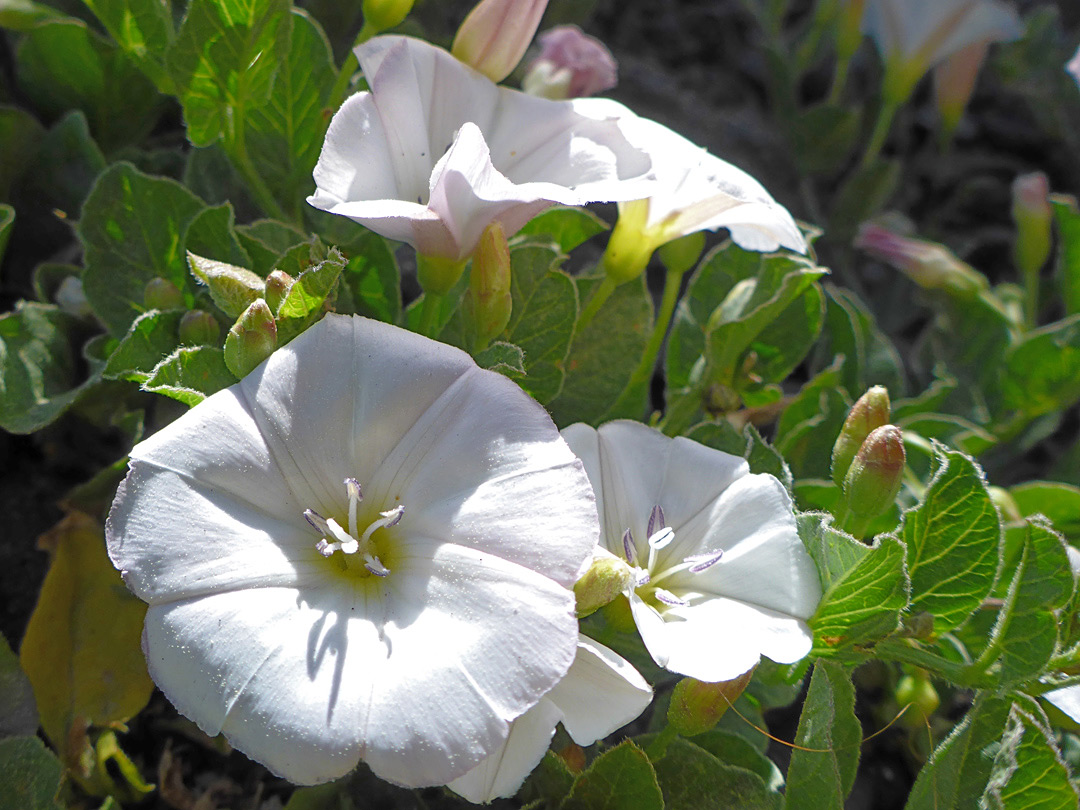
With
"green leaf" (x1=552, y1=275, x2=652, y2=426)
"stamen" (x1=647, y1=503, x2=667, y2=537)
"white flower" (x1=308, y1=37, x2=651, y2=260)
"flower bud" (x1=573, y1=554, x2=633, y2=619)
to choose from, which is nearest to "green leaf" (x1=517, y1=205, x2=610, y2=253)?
"green leaf" (x1=552, y1=275, x2=652, y2=426)

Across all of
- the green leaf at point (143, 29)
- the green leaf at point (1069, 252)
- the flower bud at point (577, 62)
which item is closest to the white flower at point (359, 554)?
the green leaf at point (143, 29)

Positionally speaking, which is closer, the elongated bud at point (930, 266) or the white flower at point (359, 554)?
the white flower at point (359, 554)


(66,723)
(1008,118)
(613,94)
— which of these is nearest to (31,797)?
(66,723)

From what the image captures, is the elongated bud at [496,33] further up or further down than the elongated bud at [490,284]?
further up

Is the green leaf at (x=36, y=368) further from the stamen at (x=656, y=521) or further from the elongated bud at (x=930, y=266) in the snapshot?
the elongated bud at (x=930, y=266)

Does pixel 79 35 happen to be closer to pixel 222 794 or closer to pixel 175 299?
pixel 175 299

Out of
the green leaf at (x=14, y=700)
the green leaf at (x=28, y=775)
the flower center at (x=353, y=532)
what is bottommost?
the green leaf at (x=14, y=700)

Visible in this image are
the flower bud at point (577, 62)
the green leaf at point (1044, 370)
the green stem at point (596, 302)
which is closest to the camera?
the green stem at point (596, 302)
